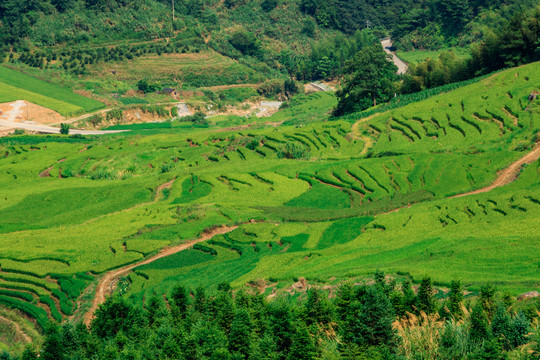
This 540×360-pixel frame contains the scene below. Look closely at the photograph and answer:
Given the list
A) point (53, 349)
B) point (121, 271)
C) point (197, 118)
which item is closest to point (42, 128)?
point (197, 118)

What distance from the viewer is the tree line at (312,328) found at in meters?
23.5

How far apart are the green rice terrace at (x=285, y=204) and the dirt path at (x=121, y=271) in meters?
0.26

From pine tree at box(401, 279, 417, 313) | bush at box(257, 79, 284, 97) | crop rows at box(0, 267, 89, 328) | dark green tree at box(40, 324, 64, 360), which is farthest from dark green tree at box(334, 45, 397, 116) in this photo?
dark green tree at box(40, 324, 64, 360)

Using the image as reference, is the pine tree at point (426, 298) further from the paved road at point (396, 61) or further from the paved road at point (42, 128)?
the paved road at point (396, 61)

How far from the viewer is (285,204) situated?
56375 mm

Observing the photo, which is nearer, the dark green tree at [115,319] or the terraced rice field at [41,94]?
the dark green tree at [115,319]

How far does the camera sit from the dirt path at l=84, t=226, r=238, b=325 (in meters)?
39.7

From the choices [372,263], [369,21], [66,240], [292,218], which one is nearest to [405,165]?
[292,218]

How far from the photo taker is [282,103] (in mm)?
126688

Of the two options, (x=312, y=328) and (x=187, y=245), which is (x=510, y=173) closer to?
(x=187, y=245)

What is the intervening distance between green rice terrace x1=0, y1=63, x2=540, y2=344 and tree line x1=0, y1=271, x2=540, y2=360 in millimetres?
4466

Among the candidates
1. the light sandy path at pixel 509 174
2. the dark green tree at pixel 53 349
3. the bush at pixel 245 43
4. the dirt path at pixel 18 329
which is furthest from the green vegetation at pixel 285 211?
the bush at pixel 245 43

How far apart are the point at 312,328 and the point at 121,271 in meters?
21.1

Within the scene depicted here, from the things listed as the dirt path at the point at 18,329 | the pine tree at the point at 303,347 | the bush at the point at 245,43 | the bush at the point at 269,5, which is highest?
the bush at the point at 269,5
